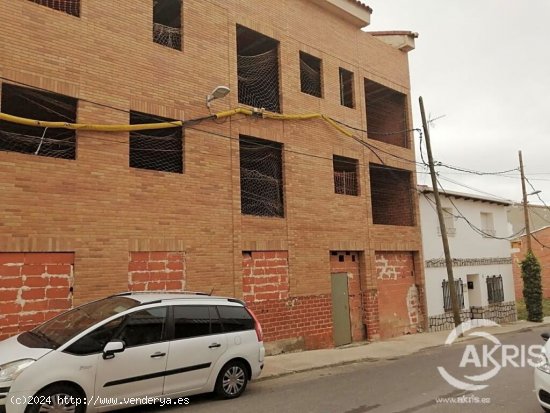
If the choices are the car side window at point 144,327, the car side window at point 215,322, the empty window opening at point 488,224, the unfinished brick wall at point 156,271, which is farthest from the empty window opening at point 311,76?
the empty window opening at point 488,224

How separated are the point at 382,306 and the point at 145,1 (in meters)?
11.4

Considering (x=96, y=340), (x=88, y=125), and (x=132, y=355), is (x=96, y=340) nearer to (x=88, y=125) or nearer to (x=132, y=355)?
(x=132, y=355)

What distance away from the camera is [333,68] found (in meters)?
15.5

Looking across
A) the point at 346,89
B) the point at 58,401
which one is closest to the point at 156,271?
the point at 58,401

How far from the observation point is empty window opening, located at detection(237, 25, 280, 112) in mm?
13336

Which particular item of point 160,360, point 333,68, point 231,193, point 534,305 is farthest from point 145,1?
point 534,305

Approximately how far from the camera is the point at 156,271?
33.1 feet

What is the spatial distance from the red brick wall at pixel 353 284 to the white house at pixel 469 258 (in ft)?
12.5

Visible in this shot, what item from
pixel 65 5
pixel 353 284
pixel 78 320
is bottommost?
pixel 78 320

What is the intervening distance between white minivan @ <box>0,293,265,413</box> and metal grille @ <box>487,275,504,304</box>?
16.5 metres

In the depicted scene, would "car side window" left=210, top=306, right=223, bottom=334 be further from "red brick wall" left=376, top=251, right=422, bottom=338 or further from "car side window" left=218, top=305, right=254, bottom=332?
"red brick wall" left=376, top=251, right=422, bottom=338

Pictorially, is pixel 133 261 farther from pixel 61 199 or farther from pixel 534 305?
pixel 534 305

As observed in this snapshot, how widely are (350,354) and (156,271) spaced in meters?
5.57

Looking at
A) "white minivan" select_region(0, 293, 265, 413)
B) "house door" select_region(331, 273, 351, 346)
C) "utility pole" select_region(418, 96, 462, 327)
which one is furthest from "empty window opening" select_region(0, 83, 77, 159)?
"utility pole" select_region(418, 96, 462, 327)
